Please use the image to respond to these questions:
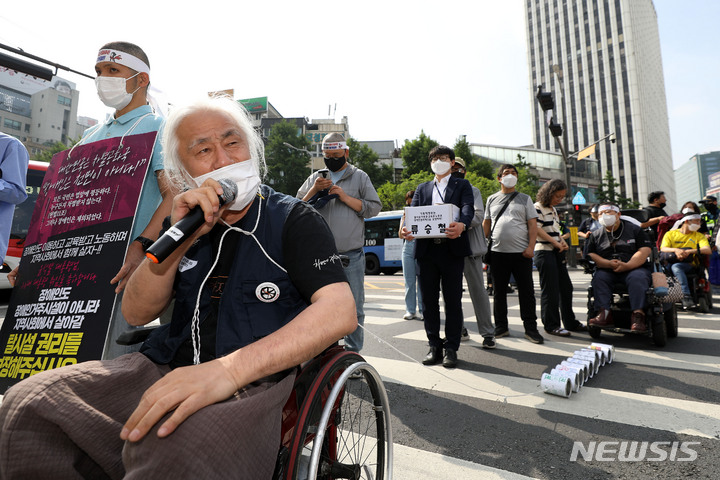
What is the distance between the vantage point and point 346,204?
375cm

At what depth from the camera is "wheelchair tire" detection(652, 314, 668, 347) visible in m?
4.23

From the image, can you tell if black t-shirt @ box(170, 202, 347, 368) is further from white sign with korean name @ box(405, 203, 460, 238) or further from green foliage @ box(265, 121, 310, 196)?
green foliage @ box(265, 121, 310, 196)

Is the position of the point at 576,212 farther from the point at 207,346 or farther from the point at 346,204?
the point at 207,346

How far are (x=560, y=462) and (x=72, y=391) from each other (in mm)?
2149

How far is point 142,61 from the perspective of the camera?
7.85 ft

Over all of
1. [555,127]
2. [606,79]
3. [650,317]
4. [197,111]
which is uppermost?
[606,79]

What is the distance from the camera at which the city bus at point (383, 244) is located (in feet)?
61.6

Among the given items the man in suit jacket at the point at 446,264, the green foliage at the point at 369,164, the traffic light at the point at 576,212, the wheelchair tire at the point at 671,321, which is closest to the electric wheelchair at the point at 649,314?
the wheelchair tire at the point at 671,321

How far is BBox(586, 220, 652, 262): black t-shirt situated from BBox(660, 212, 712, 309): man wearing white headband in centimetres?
250

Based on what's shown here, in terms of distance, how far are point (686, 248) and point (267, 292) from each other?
25.4 ft

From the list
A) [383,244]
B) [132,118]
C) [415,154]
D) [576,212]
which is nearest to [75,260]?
[132,118]

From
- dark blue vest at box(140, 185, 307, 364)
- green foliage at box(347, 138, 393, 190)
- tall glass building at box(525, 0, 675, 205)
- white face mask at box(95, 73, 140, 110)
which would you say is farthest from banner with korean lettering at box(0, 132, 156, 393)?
tall glass building at box(525, 0, 675, 205)

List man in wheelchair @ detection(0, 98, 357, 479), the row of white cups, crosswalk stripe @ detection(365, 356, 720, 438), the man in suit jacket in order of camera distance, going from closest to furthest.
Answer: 1. man in wheelchair @ detection(0, 98, 357, 479)
2. crosswalk stripe @ detection(365, 356, 720, 438)
3. the row of white cups
4. the man in suit jacket

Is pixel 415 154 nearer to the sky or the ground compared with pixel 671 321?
nearer to the sky
